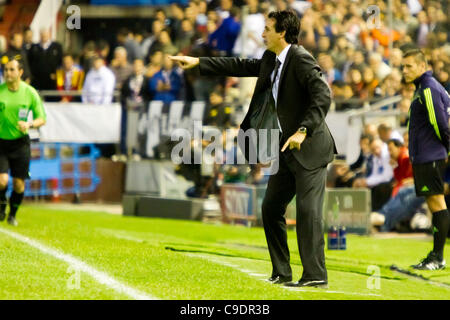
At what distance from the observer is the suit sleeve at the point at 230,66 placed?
987cm

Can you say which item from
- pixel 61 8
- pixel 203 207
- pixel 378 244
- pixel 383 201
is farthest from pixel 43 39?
pixel 378 244

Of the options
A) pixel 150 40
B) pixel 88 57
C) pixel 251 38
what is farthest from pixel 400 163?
pixel 88 57

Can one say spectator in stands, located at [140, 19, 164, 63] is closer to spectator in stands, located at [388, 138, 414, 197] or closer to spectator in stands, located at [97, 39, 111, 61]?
spectator in stands, located at [97, 39, 111, 61]

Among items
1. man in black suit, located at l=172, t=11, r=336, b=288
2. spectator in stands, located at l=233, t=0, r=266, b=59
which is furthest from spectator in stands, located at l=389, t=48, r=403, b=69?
man in black suit, located at l=172, t=11, r=336, b=288

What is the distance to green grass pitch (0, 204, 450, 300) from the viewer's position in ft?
29.6

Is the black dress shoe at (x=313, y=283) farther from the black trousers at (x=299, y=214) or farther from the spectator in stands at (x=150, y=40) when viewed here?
the spectator in stands at (x=150, y=40)

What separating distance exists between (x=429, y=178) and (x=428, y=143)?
0.39m

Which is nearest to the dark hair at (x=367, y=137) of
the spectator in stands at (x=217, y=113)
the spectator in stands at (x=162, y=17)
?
the spectator in stands at (x=217, y=113)

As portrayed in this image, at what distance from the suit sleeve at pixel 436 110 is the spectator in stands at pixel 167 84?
1102 cm

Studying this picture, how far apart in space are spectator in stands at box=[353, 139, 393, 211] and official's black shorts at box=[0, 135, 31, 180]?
5.88 m

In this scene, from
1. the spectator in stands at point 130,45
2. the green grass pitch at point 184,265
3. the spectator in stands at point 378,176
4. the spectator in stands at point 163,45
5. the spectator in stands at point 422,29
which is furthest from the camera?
the spectator in stands at point 130,45

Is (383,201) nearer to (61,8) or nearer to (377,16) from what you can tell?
(377,16)

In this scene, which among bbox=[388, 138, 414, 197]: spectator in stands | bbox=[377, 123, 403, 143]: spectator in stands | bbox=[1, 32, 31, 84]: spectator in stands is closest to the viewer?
bbox=[388, 138, 414, 197]: spectator in stands

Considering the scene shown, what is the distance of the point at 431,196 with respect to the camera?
39.9 ft
